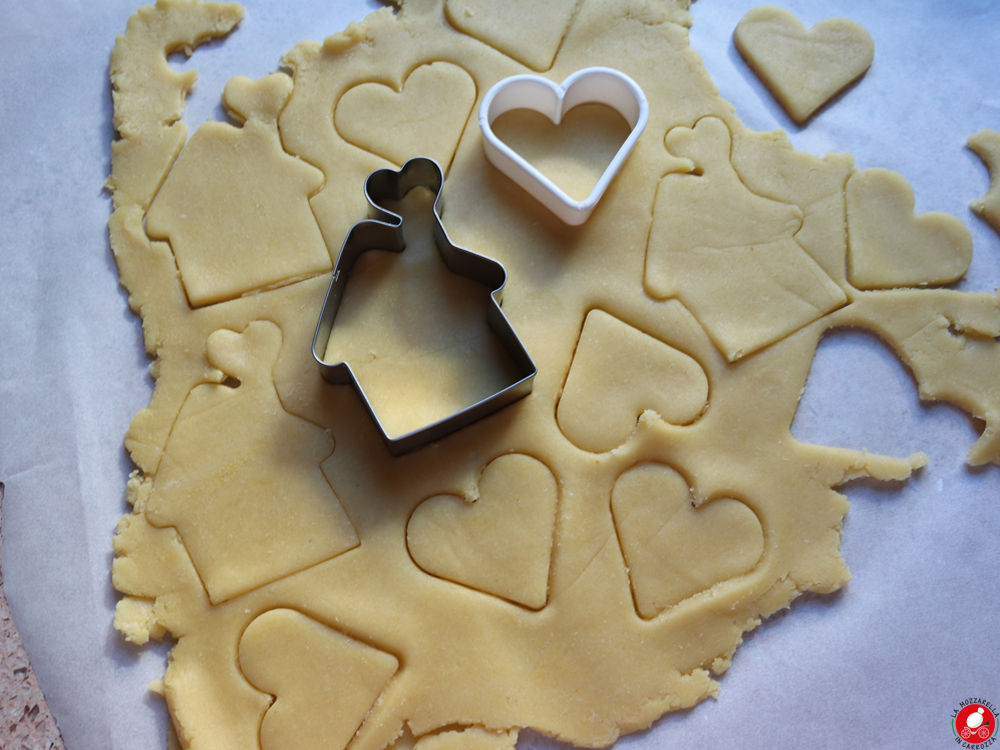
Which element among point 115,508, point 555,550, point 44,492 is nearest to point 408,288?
point 555,550

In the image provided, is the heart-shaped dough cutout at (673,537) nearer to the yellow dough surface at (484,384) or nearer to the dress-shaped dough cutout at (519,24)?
the yellow dough surface at (484,384)

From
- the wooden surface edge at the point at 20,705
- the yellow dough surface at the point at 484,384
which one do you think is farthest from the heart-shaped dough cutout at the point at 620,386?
the wooden surface edge at the point at 20,705

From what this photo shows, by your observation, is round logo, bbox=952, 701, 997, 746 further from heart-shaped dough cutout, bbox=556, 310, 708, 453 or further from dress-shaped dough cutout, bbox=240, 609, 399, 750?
dress-shaped dough cutout, bbox=240, 609, 399, 750

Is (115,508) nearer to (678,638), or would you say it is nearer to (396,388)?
(396,388)

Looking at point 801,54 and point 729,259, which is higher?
point 801,54

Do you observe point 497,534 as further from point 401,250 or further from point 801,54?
point 801,54

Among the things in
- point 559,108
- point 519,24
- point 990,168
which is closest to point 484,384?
point 559,108

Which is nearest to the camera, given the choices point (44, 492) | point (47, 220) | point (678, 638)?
point (678, 638)
